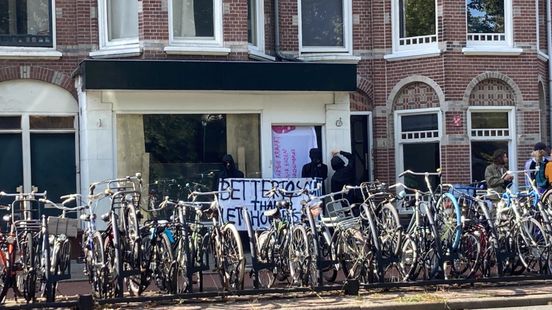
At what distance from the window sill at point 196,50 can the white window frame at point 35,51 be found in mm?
2289

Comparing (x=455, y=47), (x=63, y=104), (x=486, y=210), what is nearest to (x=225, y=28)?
(x=63, y=104)

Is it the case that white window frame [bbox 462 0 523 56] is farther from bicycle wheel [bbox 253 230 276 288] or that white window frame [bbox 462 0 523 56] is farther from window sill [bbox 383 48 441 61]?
bicycle wheel [bbox 253 230 276 288]

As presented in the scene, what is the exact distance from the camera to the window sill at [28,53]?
16.8m

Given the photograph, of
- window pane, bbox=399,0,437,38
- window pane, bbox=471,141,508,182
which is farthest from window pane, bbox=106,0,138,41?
window pane, bbox=471,141,508,182

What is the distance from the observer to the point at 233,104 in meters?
16.7

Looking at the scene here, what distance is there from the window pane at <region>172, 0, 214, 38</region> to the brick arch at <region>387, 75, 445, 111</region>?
467 centimetres

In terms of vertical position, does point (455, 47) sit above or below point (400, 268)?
above

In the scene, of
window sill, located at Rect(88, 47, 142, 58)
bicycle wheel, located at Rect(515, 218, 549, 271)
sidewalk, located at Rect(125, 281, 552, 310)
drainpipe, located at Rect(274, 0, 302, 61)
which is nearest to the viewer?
sidewalk, located at Rect(125, 281, 552, 310)

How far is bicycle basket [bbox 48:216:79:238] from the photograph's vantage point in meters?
10.9

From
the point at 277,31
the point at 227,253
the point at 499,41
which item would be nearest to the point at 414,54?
the point at 499,41

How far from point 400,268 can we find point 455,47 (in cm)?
852

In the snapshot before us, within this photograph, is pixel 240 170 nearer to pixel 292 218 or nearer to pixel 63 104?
pixel 63 104

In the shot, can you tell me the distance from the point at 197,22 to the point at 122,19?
1413mm

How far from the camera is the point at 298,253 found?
11.3 metres
